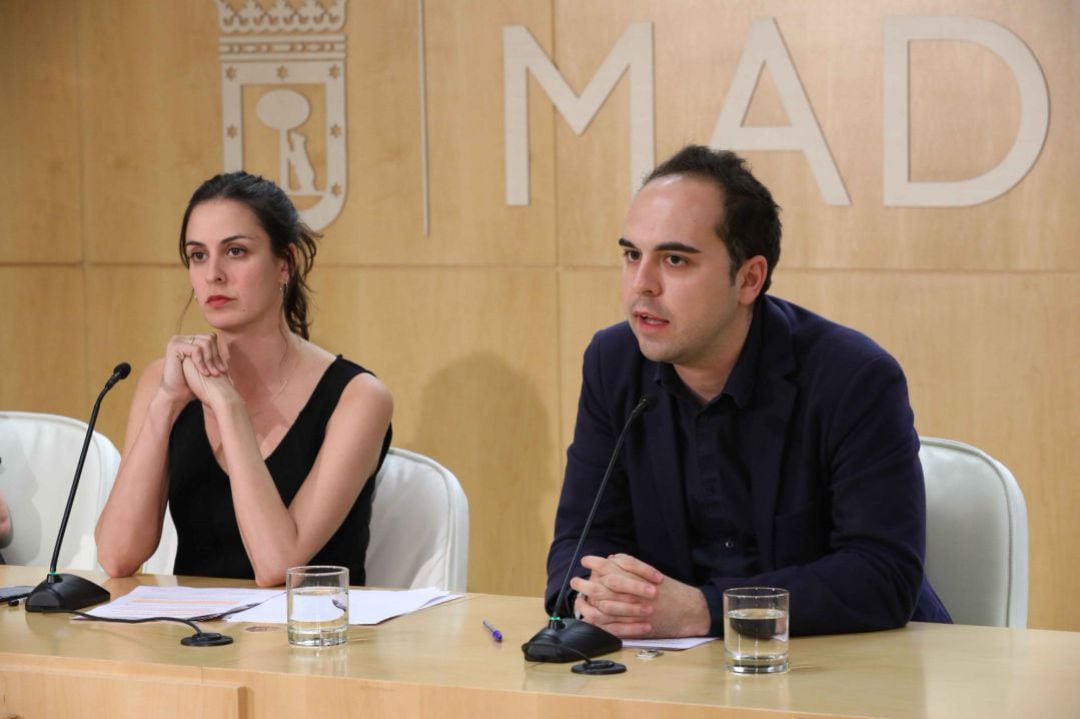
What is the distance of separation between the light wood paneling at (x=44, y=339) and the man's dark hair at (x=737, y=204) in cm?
306

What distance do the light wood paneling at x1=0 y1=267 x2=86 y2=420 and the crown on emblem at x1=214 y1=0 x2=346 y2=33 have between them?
1020 mm

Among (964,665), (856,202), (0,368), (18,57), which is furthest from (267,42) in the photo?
(964,665)

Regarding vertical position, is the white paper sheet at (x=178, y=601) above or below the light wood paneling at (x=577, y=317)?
below

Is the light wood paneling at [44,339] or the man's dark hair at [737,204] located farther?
the light wood paneling at [44,339]

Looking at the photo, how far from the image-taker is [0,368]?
526 cm

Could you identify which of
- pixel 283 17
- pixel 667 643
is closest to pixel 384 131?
pixel 283 17

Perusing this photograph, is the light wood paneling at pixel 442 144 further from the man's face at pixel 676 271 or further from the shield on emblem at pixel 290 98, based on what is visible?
the man's face at pixel 676 271

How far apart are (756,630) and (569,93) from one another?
2.73m

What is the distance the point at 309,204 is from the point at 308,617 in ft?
8.91

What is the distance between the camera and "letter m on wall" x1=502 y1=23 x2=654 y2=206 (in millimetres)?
4477

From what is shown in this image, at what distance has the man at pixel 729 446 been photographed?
2.38 meters

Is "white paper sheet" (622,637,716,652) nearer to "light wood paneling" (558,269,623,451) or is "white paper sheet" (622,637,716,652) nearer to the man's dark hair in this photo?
the man's dark hair

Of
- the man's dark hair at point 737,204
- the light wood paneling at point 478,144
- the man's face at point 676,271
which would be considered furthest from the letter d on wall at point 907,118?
the man's face at point 676,271

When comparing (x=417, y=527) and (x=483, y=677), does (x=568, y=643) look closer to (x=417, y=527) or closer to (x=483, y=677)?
(x=483, y=677)
